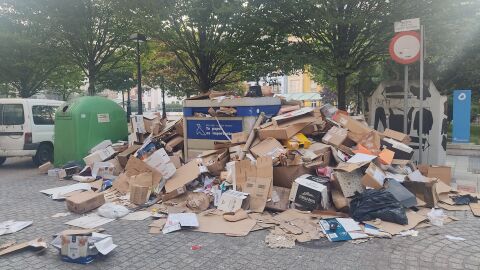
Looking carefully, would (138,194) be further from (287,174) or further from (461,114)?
(461,114)

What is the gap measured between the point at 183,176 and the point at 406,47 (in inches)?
172

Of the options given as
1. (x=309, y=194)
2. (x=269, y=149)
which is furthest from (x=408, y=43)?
(x=309, y=194)

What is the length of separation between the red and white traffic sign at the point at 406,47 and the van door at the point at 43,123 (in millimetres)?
8514

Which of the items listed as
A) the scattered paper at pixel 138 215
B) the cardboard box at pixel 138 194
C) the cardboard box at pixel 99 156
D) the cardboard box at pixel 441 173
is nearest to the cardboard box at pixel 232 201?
the scattered paper at pixel 138 215

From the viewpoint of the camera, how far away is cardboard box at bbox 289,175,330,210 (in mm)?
5302

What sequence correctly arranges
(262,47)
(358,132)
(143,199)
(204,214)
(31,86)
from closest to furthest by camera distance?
(204,214)
(143,199)
(358,132)
(262,47)
(31,86)

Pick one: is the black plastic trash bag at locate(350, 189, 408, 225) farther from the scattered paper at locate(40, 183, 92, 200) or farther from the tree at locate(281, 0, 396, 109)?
the tree at locate(281, 0, 396, 109)

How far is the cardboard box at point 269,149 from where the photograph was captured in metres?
6.18

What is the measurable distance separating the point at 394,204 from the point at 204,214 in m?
2.53

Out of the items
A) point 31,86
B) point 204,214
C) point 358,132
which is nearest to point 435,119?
point 358,132

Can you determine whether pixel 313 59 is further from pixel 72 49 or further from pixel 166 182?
pixel 72 49

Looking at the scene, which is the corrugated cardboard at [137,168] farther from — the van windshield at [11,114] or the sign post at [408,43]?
the sign post at [408,43]

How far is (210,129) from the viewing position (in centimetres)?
785

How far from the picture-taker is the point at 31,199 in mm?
6609
